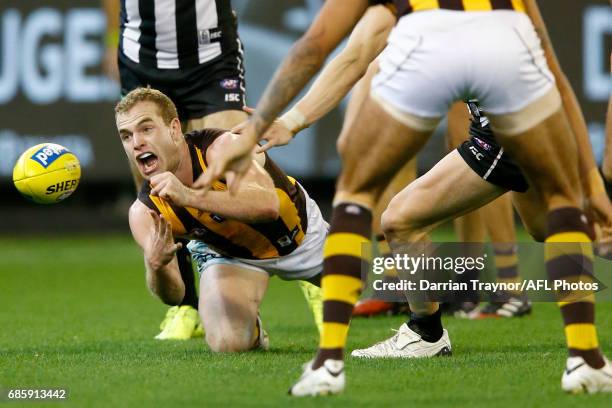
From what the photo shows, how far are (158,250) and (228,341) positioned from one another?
0.73 meters

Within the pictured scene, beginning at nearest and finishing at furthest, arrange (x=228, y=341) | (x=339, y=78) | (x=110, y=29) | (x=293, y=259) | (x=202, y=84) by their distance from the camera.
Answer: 1. (x=339, y=78)
2. (x=228, y=341)
3. (x=293, y=259)
4. (x=202, y=84)
5. (x=110, y=29)

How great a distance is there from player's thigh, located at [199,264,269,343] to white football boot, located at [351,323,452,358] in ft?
1.94

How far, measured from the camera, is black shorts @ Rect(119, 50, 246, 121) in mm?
6473

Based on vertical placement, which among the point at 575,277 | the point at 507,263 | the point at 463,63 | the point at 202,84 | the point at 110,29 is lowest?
the point at 110,29

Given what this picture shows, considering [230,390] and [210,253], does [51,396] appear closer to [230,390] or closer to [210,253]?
[230,390]

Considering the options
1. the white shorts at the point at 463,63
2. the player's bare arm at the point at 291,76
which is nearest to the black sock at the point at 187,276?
the player's bare arm at the point at 291,76

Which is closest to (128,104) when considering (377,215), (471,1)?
(471,1)

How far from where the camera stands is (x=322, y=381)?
380 centimetres

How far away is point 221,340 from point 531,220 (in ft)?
5.27

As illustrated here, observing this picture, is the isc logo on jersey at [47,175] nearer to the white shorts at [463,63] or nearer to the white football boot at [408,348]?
the white football boot at [408,348]

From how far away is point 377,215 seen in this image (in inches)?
278

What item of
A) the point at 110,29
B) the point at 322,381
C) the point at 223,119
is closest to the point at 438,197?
the point at 322,381

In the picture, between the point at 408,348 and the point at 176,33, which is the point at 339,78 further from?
the point at 176,33

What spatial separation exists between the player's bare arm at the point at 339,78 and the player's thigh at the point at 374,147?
2.07ft
